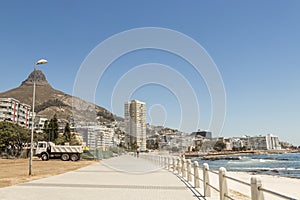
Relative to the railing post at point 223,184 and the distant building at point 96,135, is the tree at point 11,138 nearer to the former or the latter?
the railing post at point 223,184

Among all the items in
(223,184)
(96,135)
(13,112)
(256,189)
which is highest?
(13,112)

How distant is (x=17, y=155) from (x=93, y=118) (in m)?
82.6

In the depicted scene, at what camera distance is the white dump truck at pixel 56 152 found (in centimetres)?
3391

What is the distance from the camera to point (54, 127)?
80.4 m

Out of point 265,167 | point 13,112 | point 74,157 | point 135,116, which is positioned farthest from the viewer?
point 13,112

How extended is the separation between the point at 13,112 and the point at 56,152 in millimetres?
82560

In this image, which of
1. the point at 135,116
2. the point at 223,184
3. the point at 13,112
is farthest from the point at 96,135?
the point at 223,184

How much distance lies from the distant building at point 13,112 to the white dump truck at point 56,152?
69.8 meters

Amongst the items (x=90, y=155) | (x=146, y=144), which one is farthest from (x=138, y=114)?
(x=90, y=155)

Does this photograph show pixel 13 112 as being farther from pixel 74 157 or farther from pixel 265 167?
pixel 265 167

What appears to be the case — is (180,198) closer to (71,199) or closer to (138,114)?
(71,199)

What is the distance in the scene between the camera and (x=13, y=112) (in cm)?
10594

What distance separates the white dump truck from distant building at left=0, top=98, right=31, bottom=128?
69.8 m

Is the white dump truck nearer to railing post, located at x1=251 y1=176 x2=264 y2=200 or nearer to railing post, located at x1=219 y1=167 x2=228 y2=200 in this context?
railing post, located at x1=219 y1=167 x2=228 y2=200
